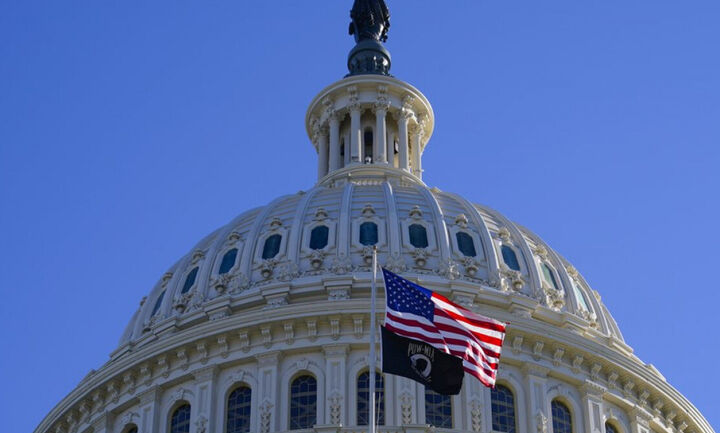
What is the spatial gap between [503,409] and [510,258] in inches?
376

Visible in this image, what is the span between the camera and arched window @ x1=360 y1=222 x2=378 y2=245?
70438 mm

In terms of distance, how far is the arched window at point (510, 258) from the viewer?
234ft

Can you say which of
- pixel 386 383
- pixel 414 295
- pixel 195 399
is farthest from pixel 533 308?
pixel 414 295

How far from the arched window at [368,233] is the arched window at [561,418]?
10412mm

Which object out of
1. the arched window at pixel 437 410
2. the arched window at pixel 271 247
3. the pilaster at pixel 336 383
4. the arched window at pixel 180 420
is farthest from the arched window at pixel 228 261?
the arched window at pixel 437 410

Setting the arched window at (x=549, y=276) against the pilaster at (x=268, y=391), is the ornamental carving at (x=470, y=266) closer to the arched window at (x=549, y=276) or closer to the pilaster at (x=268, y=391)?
the arched window at (x=549, y=276)

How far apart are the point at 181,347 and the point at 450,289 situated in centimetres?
1046

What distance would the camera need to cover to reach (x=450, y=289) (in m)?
67.2

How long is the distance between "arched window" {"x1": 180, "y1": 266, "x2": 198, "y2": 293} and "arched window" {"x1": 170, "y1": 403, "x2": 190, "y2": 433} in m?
7.89

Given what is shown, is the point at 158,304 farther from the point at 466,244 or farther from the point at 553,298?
the point at 553,298

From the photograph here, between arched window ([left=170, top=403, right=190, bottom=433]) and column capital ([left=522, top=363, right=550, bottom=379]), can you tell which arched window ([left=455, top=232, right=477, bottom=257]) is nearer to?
column capital ([left=522, top=363, right=550, bottom=379])

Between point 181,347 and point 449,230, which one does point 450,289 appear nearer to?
point 449,230

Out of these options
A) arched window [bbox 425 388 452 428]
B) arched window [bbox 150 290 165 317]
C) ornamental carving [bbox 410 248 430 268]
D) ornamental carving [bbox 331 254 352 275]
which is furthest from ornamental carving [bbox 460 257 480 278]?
arched window [bbox 150 290 165 317]

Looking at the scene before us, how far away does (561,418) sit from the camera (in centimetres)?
6488
